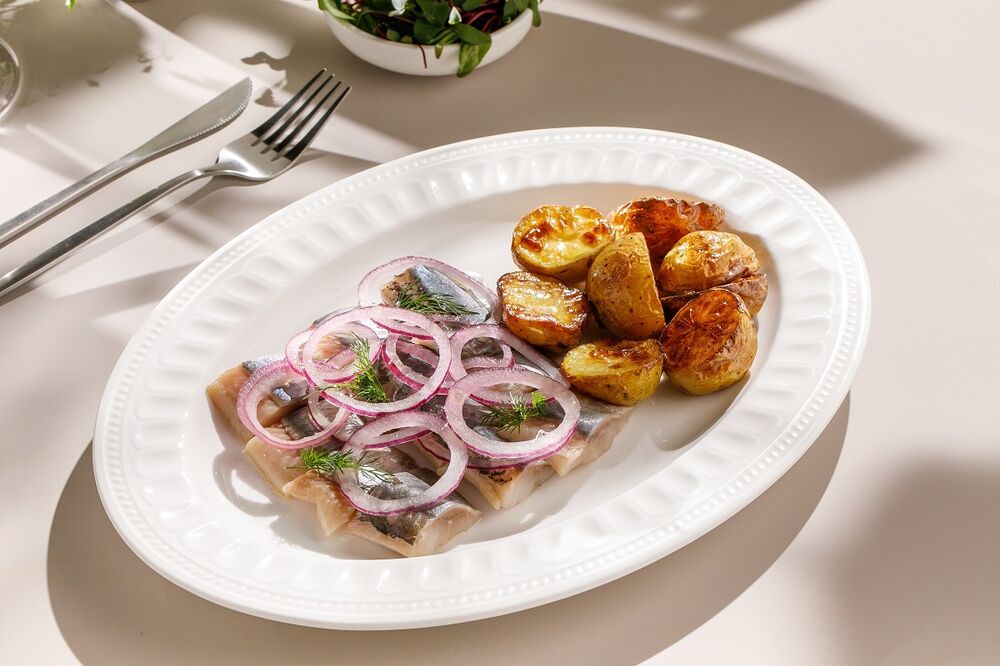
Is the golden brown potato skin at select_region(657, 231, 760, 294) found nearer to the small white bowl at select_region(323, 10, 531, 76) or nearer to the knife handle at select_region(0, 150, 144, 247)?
the small white bowl at select_region(323, 10, 531, 76)

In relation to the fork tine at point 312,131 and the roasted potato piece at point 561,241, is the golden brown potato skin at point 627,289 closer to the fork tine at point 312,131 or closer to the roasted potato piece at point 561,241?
the roasted potato piece at point 561,241

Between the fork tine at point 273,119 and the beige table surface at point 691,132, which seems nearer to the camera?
the beige table surface at point 691,132

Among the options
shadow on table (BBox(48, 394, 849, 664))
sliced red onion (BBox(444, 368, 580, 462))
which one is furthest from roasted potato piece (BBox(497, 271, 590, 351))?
shadow on table (BBox(48, 394, 849, 664))

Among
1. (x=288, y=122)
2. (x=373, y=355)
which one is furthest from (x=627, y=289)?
(x=288, y=122)

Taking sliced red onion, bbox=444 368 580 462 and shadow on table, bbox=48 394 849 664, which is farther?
sliced red onion, bbox=444 368 580 462

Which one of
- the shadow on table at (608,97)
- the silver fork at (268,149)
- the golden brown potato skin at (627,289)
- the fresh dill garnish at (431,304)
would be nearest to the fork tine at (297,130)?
the silver fork at (268,149)

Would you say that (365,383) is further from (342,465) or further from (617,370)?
(617,370)
